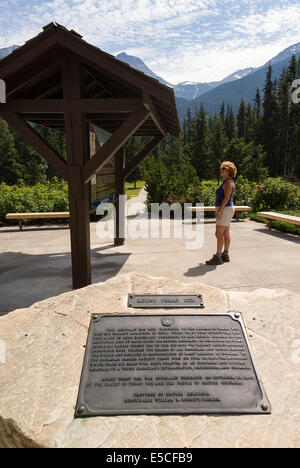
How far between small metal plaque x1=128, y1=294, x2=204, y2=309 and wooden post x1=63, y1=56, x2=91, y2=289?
2286mm

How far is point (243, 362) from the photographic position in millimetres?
2340

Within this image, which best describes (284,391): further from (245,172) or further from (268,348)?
(245,172)

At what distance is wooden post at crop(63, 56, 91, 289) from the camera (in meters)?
4.59

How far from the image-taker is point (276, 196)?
13.0 meters
